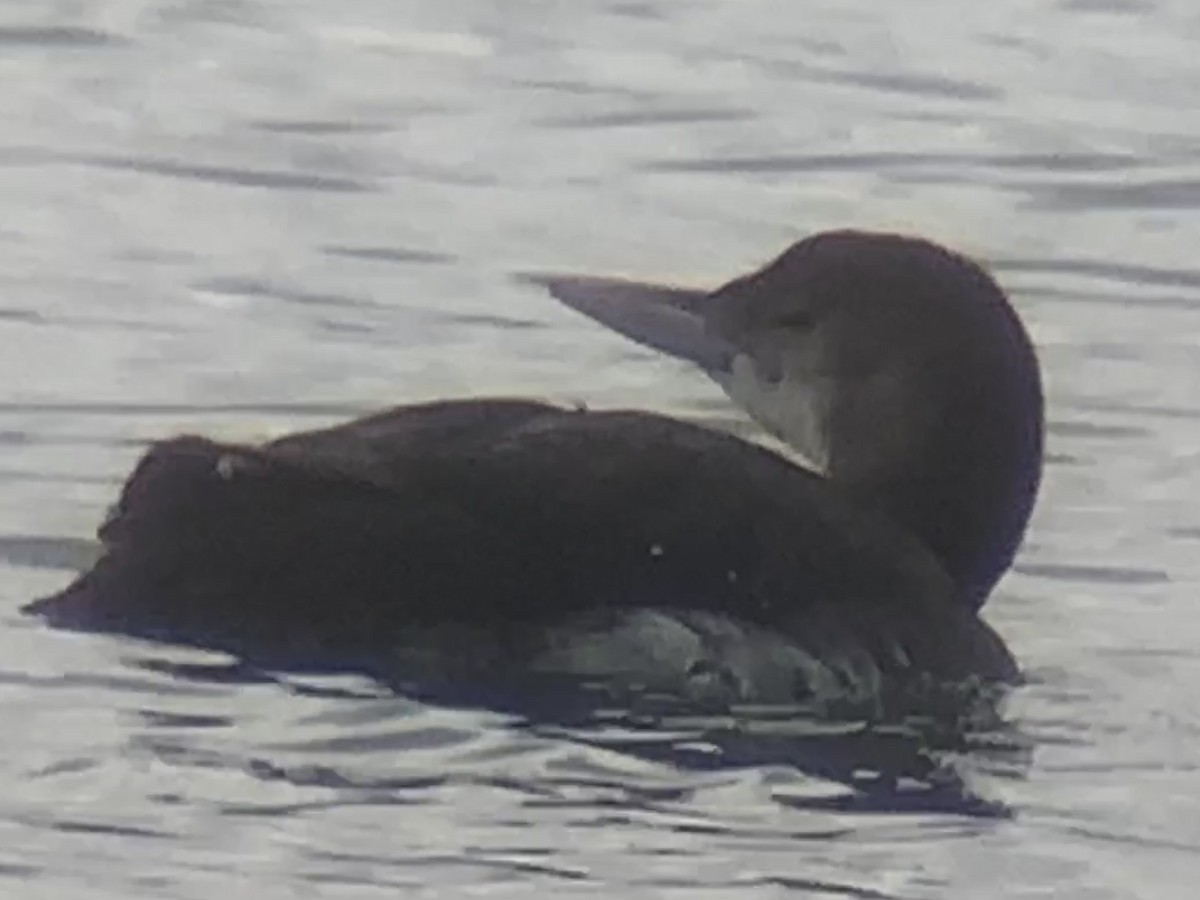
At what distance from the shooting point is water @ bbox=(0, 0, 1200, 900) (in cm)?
824

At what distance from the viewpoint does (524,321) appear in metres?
11.5

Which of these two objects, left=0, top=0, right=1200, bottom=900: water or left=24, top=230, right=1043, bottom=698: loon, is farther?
left=24, top=230, right=1043, bottom=698: loon

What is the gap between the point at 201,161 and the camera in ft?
41.4

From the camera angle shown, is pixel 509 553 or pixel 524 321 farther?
pixel 524 321

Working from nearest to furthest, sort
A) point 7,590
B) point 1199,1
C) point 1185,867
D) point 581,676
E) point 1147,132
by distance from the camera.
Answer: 1. point 1185,867
2. point 581,676
3. point 7,590
4. point 1147,132
5. point 1199,1

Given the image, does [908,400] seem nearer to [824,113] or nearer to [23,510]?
[23,510]

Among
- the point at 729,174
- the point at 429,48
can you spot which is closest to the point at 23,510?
the point at 729,174

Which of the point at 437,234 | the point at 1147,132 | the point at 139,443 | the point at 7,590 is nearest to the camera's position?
the point at 7,590

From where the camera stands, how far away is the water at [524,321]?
27.0 ft

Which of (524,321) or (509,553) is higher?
(524,321)

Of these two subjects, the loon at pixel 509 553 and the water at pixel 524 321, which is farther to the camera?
the loon at pixel 509 553

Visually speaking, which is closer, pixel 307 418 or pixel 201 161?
pixel 307 418

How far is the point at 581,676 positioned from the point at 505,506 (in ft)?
0.99

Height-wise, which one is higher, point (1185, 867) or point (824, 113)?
point (824, 113)
